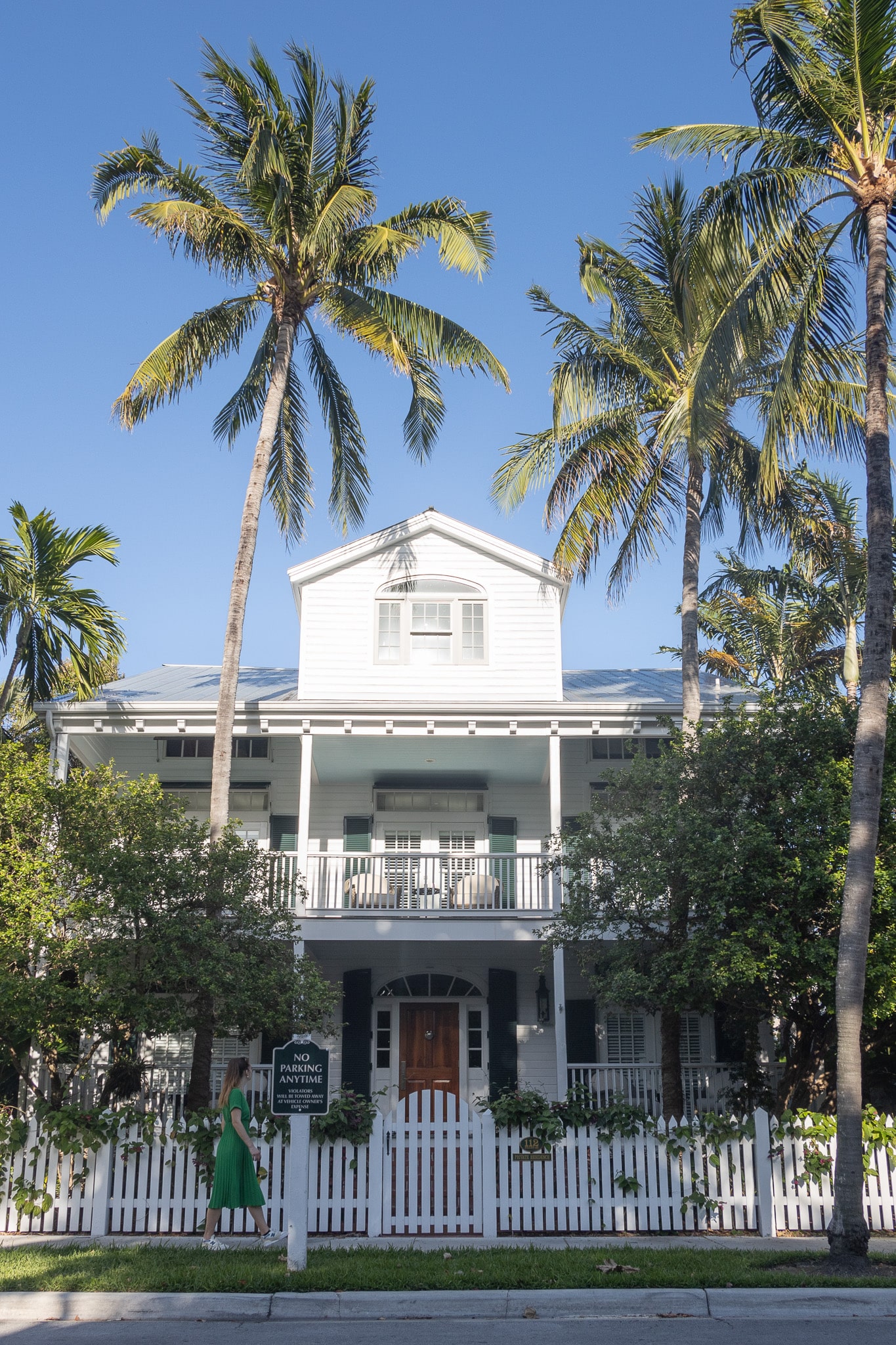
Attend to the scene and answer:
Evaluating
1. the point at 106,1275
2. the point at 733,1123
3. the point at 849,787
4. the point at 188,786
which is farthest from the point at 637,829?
the point at 188,786

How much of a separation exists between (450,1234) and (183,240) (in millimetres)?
13322

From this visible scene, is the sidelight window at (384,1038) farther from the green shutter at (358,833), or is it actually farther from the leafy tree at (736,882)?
the leafy tree at (736,882)

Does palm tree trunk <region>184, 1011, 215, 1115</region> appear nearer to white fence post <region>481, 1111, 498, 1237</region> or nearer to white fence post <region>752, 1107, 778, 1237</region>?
white fence post <region>481, 1111, 498, 1237</region>

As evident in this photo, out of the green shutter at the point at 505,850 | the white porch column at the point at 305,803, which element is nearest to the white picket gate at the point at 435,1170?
the white porch column at the point at 305,803

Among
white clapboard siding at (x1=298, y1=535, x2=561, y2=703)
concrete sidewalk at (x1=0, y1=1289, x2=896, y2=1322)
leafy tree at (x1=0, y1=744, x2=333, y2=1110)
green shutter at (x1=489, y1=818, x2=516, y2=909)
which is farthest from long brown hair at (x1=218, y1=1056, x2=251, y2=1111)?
white clapboard siding at (x1=298, y1=535, x2=561, y2=703)

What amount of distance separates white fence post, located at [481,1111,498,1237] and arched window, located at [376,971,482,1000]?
24.5ft

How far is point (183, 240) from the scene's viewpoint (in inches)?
656

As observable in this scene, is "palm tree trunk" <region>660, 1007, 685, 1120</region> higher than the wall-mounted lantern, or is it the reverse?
the wall-mounted lantern

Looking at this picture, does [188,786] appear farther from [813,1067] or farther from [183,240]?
[813,1067]

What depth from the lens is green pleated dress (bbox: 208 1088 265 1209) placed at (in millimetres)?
9812

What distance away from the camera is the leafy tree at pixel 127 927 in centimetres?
1223

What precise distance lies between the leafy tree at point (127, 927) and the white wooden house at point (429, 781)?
2723mm

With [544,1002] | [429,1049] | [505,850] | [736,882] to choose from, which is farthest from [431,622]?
[736,882]

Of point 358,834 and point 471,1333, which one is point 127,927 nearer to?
point 471,1333
